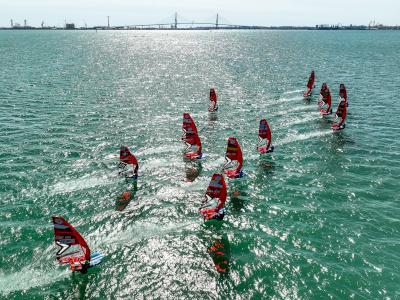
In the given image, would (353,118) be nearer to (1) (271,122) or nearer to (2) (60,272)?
(1) (271,122)

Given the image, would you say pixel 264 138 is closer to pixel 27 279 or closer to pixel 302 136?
pixel 302 136

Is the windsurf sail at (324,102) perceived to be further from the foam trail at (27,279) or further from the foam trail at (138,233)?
the foam trail at (27,279)

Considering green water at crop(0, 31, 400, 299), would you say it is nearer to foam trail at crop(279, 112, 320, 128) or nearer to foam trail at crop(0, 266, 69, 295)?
foam trail at crop(0, 266, 69, 295)

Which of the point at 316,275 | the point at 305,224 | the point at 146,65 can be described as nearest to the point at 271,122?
the point at 305,224

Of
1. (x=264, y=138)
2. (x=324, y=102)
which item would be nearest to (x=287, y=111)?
(x=324, y=102)

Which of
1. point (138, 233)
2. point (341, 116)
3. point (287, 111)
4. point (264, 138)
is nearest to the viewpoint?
point (138, 233)

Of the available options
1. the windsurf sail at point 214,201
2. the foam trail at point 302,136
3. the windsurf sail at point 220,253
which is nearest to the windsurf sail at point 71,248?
the windsurf sail at point 220,253

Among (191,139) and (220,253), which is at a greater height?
(191,139)

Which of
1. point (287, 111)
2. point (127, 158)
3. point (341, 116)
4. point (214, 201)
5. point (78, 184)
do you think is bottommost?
point (78, 184)
